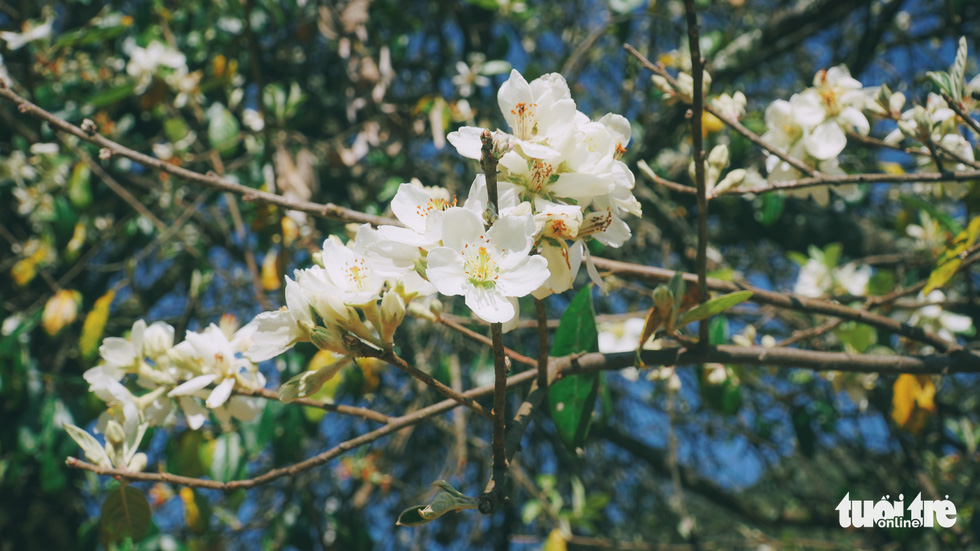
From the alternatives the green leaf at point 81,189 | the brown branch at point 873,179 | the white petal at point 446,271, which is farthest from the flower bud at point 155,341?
the green leaf at point 81,189

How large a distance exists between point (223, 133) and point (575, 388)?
1.69 metres

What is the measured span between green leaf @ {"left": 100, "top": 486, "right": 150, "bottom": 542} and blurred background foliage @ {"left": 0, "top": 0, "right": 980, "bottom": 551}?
0.49m

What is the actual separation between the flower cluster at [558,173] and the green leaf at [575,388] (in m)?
0.21

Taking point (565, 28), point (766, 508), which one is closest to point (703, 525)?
point (766, 508)

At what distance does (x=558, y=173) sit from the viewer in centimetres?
72

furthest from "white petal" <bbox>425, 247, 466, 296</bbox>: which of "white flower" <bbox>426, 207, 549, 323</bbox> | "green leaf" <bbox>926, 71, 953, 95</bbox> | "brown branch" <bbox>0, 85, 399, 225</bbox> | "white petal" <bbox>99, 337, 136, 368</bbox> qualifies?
"green leaf" <bbox>926, 71, 953, 95</bbox>

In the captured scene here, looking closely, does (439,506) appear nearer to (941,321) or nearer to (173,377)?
(173,377)

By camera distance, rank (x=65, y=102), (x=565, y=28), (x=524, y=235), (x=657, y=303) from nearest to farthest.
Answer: (x=524, y=235) < (x=657, y=303) < (x=65, y=102) < (x=565, y=28)

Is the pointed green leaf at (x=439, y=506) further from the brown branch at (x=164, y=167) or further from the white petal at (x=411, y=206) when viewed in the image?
the brown branch at (x=164, y=167)

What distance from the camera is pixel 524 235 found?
644 millimetres

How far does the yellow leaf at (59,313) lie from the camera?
1962mm

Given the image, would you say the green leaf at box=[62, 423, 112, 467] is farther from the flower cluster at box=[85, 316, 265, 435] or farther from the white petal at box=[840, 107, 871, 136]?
the white petal at box=[840, 107, 871, 136]

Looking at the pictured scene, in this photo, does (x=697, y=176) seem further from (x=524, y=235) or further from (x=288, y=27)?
(x=288, y=27)

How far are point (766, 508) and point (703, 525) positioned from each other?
0.52 m
